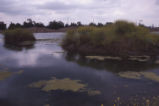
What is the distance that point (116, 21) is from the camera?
733 inches

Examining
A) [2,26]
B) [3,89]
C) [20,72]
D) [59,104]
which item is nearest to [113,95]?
[59,104]

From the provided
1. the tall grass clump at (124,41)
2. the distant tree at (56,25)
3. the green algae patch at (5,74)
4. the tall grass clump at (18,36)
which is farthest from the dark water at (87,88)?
the distant tree at (56,25)

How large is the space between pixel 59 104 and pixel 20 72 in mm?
A: 5493

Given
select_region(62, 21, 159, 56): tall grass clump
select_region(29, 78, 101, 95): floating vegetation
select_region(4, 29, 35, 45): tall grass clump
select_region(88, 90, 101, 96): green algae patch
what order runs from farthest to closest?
select_region(4, 29, 35, 45): tall grass clump → select_region(62, 21, 159, 56): tall grass clump → select_region(29, 78, 101, 95): floating vegetation → select_region(88, 90, 101, 96): green algae patch

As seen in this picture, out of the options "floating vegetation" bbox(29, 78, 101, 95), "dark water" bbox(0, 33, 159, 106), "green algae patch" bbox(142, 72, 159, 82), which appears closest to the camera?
"dark water" bbox(0, 33, 159, 106)

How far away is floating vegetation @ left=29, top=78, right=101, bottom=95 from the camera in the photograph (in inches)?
289

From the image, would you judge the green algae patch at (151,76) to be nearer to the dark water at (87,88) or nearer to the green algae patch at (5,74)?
the dark water at (87,88)

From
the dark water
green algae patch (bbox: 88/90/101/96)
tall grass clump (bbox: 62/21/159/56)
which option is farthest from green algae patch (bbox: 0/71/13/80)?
tall grass clump (bbox: 62/21/159/56)

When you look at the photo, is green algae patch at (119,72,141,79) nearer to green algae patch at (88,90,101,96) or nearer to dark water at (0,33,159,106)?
dark water at (0,33,159,106)

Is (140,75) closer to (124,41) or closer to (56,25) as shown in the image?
(124,41)

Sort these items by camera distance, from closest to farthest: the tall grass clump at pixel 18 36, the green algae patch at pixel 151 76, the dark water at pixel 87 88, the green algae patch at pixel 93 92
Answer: the dark water at pixel 87 88 → the green algae patch at pixel 93 92 → the green algae patch at pixel 151 76 → the tall grass clump at pixel 18 36

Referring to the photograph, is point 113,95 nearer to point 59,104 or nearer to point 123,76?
point 59,104

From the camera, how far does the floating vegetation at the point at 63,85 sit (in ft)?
24.1

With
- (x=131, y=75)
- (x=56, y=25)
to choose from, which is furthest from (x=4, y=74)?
(x=56, y=25)
